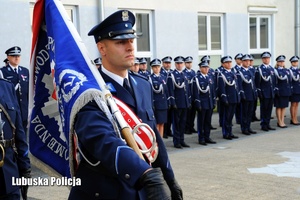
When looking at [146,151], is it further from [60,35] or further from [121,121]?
[60,35]

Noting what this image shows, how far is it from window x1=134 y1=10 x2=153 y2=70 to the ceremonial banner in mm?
11209

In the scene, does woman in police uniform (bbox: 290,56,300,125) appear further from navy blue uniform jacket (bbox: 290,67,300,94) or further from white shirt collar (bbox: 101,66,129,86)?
white shirt collar (bbox: 101,66,129,86)

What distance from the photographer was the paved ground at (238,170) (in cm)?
606

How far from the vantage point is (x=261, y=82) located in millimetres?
12438

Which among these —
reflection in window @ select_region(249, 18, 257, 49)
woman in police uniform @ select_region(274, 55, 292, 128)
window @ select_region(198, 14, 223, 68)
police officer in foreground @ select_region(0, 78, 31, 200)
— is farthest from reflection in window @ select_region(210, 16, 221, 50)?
police officer in foreground @ select_region(0, 78, 31, 200)

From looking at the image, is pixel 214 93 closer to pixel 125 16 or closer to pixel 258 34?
pixel 258 34

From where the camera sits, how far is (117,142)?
2.18m

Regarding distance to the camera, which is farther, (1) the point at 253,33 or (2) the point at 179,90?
(1) the point at 253,33

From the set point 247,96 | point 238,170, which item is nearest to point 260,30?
point 247,96

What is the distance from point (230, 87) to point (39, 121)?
8.66 metres

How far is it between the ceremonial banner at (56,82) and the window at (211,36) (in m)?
13.0

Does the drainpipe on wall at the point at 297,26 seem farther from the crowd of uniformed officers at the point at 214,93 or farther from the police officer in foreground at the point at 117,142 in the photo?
the police officer in foreground at the point at 117,142

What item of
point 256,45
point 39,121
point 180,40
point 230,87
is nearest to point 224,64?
point 230,87

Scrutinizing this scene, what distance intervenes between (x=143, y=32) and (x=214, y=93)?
405 cm
